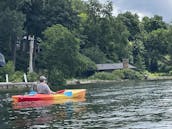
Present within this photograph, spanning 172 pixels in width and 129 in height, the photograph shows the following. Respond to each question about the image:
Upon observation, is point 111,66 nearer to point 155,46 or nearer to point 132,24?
point 155,46

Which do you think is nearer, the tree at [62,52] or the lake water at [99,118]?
the lake water at [99,118]

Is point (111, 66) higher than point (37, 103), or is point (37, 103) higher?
point (111, 66)

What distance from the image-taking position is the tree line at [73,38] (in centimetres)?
7625

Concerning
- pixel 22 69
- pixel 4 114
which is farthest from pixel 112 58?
pixel 4 114

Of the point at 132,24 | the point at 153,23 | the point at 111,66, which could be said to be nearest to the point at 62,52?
the point at 111,66

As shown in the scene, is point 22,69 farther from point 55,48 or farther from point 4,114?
point 4,114

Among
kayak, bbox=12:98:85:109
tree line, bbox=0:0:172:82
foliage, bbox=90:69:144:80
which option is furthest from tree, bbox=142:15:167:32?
kayak, bbox=12:98:85:109

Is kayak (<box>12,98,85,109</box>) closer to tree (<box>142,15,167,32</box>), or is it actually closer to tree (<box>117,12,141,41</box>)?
tree (<box>117,12,141,41</box>)

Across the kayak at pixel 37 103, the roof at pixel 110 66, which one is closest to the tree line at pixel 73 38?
the roof at pixel 110 66

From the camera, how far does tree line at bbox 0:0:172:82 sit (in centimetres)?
7625

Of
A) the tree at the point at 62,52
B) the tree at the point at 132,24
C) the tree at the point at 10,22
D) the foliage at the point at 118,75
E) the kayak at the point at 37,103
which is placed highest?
the tree at the point at 132,24

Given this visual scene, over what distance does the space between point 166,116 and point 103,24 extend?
8361 centimetres

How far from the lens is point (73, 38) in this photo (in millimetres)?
75312

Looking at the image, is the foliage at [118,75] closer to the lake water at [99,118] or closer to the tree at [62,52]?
the tree at [62,52]
